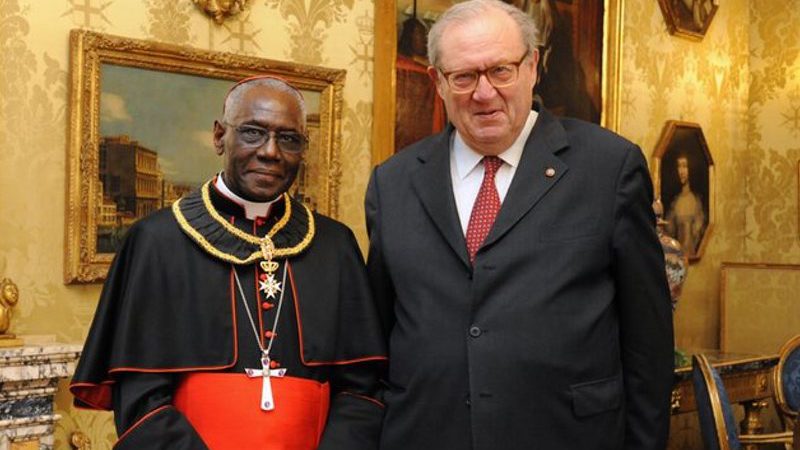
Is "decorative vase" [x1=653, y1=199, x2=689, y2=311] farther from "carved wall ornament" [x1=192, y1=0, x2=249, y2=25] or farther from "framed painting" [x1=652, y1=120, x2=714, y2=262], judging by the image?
"carved wall ornament" [x1=192, y1=0, x2=249, y2=25]

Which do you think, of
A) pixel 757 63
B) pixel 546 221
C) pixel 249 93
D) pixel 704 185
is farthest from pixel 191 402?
pixel 757 63

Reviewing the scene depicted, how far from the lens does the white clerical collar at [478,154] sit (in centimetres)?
271

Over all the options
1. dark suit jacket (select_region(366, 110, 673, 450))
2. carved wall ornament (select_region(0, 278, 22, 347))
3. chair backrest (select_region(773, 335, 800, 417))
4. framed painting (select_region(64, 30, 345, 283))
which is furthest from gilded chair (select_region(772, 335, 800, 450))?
carved wall ornament (select_region(0, 278, 22, 347))

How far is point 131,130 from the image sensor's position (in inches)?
166

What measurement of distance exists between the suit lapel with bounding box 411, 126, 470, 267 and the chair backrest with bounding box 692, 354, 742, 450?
6.20 ft

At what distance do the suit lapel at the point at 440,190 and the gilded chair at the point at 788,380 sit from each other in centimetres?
291

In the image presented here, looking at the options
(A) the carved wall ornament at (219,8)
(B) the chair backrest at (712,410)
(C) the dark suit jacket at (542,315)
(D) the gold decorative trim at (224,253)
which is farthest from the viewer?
(A) the carved wall ornament at (219,8)

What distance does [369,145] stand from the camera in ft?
16.6

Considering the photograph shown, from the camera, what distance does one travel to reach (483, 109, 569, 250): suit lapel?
102 inches

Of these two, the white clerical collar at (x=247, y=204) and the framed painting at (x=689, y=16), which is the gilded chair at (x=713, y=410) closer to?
the white clerical collar at (x=247, y=204)

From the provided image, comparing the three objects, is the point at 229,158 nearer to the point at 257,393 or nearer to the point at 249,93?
the point at 249,93

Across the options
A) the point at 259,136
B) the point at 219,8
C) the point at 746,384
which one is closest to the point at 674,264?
the point at 746,384

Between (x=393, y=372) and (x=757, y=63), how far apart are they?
547cm

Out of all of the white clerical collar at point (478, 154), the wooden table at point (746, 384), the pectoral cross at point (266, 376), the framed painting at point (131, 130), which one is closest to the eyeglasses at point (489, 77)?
the white clerical collar at point (478, 154)
